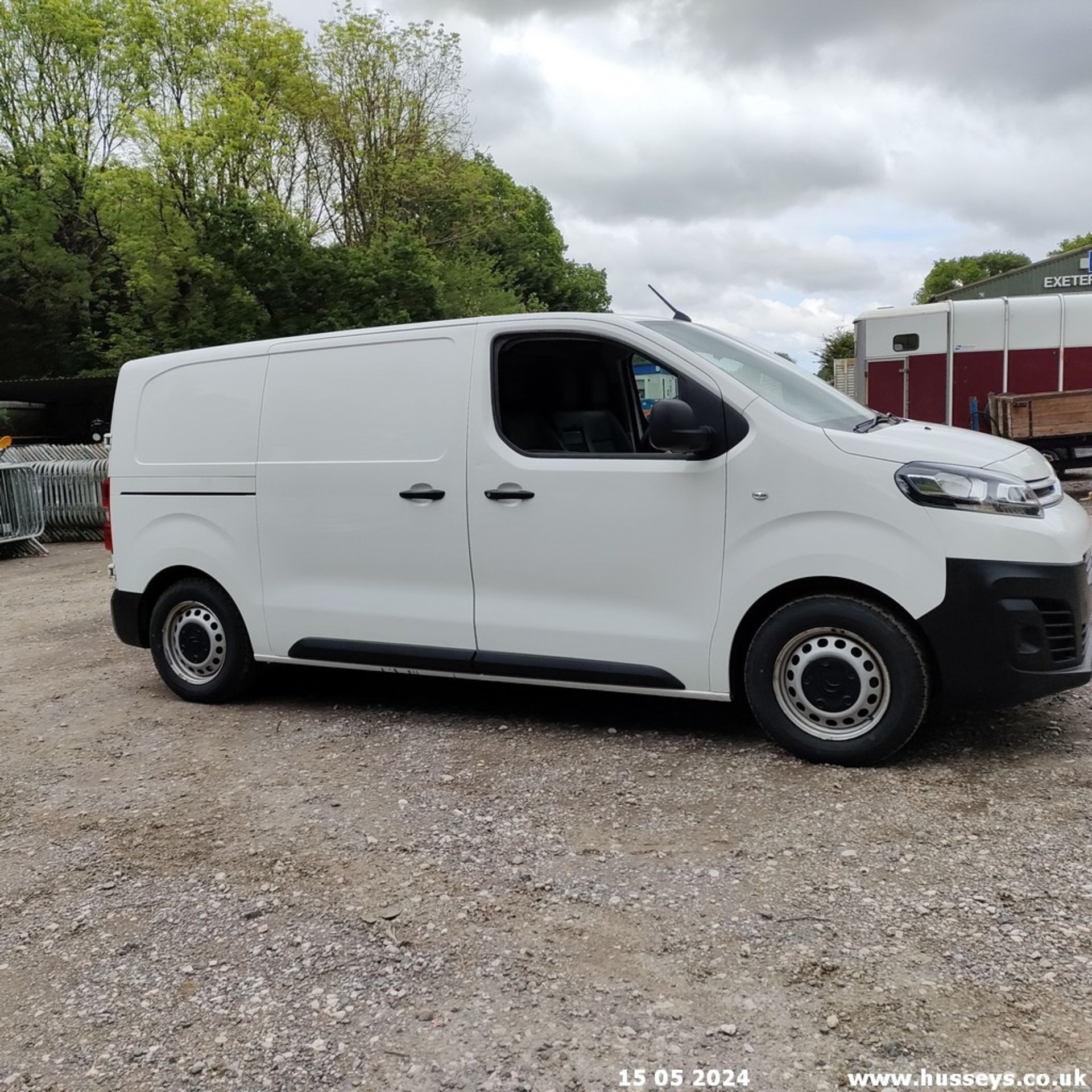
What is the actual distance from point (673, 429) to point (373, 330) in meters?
1.80

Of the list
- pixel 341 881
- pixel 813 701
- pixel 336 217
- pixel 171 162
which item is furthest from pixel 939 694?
pixel 336 217

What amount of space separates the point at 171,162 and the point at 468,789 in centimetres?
2569

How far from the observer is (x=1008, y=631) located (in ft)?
13.3

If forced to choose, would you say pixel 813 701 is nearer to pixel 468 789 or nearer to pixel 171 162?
pixel 468 789

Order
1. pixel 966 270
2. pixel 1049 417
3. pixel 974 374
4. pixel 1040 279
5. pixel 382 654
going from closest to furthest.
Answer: pixel 382 654 → pixel 1049 417 → pixel 974 374 → pixel 1040 279 → pixel 966 270

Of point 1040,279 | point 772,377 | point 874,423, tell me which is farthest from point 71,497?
point 1040,279

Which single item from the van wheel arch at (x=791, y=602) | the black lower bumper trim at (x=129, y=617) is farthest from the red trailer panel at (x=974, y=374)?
the black lower bumper trim at (x=129, y=617)

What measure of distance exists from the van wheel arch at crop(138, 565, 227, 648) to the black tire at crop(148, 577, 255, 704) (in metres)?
0.03

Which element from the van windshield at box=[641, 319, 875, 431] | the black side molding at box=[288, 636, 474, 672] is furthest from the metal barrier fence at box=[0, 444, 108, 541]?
the van windshield at box=[641, 319, 875, 431]

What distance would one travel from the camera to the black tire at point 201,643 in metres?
5.80

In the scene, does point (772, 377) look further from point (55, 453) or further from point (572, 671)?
point (55, 453)

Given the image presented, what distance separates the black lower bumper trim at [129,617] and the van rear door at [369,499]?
103cm

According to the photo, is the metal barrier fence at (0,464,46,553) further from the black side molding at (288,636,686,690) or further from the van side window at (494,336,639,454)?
the van side window at (494,336,639,454)

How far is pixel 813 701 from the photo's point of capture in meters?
4.34
